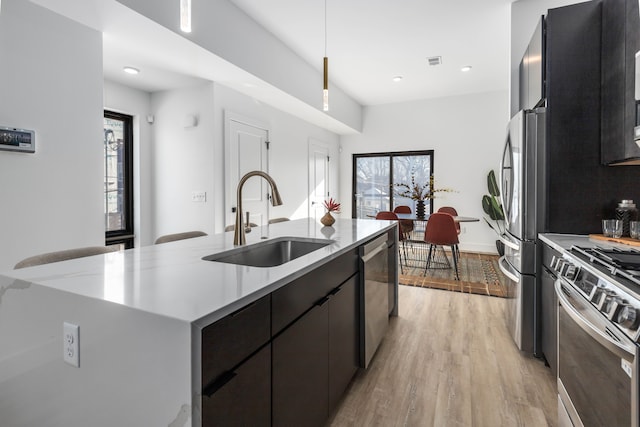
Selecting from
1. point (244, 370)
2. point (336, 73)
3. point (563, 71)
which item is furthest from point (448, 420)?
point (336, 73)

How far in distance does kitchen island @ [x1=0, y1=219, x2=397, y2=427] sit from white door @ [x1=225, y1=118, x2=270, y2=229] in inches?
112

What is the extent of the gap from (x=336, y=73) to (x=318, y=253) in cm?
422

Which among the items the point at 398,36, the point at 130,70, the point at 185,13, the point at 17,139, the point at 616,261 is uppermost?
the point at 398,36

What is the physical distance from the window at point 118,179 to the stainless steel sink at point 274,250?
9.50ft

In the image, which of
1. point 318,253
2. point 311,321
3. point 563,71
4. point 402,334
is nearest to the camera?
point 311,321

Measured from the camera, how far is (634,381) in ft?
3.08

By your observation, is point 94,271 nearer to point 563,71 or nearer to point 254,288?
point 254,288

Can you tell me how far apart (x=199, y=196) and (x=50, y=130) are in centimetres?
166

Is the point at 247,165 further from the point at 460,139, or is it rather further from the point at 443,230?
the point at 460,139

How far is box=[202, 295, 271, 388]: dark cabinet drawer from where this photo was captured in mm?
795

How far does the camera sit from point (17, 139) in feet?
7.21

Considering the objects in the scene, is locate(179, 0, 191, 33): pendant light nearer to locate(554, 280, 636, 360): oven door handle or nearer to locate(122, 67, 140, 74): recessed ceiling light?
locate(554, 280, 636, 360): oven door handle

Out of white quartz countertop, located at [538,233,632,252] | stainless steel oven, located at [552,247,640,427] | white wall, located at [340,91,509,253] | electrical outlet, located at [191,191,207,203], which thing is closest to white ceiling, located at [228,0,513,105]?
white wall, located at [340,91,509,253]

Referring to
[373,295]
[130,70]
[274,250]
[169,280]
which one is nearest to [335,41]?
[130,70]
